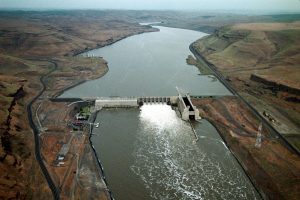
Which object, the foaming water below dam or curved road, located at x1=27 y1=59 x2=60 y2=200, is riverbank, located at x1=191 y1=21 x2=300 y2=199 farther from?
curved road, located at x1=27 y1=59 x2=60 y2=200

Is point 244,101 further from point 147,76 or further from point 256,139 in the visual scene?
point 147,76

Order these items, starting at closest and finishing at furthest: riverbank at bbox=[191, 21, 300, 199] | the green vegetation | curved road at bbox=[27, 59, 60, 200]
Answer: curved road at bbox=[27, 59, 60, 200], riverbank at bbox=[191, 21, 300, 199], the green vegetation

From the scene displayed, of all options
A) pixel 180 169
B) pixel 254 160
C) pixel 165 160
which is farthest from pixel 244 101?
pixel 180 169

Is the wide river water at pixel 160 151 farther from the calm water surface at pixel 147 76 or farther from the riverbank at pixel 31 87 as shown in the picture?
the riverbank at pixel 31 87

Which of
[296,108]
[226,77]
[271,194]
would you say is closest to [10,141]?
[271,194]

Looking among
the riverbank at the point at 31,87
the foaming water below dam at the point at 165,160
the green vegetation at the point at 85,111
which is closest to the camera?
the foaming water below dam at the point at 165,160

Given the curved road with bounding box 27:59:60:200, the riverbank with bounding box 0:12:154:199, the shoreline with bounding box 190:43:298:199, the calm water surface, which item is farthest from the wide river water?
the curved road with bounding box 27:59:60:200

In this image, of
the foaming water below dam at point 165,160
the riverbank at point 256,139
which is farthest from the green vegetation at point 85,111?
the riverbank at point 256,139

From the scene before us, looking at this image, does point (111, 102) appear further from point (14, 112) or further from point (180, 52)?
point (180, 52)
